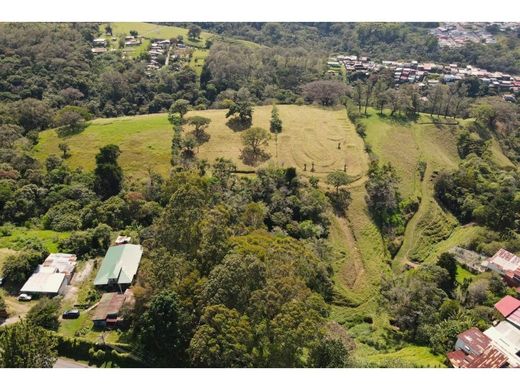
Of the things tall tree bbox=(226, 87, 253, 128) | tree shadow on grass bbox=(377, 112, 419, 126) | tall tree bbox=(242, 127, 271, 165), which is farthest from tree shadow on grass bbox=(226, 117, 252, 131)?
tree shadow on grass bbox=(377, 112, 419, 126)

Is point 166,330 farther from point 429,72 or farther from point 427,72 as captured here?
point 429,72

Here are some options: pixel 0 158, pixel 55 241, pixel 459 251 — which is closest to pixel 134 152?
pixel 0 158

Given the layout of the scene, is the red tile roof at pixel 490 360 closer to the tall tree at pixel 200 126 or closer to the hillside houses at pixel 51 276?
the hillside houses at pixel 51 276

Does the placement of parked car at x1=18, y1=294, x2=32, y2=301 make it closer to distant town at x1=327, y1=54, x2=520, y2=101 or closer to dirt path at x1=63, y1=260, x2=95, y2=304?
dirt path at x1=63, y1=260, x2=95, y2=304

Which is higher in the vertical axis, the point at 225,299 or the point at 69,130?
the point at 225,299

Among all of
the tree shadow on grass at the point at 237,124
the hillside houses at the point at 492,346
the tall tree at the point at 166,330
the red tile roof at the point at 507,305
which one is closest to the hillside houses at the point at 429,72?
the tree shadow on grass at the point at 237,124

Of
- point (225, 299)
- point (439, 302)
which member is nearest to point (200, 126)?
point (439, 302)

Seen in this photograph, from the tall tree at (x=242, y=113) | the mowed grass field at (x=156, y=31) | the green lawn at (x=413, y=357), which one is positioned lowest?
the green lawn at (x=413, y=357)
